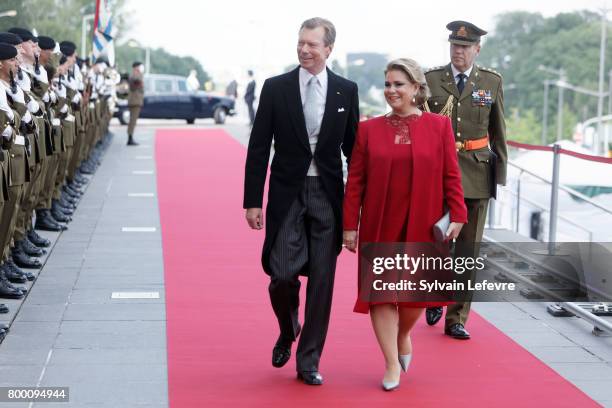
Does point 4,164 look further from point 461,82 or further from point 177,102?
point 177,102

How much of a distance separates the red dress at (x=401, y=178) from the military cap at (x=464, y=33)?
1.42m

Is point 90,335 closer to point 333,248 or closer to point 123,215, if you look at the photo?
point 333,248

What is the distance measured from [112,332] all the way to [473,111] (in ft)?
8.72

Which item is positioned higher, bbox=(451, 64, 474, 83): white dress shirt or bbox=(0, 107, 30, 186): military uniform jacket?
bbox=(451, 64, 474, 83): white dress shirt

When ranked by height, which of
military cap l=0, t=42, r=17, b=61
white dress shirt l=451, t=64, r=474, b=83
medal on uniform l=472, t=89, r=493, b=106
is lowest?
medal on uniform l=472, t=89, r=493, b=106

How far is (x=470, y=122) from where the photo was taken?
8398 mm

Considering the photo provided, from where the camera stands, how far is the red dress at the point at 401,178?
22.6 feet

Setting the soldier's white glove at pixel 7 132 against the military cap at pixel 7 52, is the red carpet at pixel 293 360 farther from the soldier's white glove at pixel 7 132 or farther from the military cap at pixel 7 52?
the military cap at pixel 7 52

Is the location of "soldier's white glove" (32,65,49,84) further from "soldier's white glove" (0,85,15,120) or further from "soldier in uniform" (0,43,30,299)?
"soldier's white glove" (0,85,15,120)

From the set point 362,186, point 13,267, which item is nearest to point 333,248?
point 362,186

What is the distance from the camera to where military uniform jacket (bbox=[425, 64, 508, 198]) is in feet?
27.5

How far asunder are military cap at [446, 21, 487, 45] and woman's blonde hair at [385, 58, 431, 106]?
1451mm

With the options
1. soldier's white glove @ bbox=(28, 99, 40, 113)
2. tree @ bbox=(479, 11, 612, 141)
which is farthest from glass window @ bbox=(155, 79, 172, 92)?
tree @ bbox=(479, 11, 612, 141)

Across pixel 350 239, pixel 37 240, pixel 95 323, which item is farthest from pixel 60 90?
pixel 350 239
